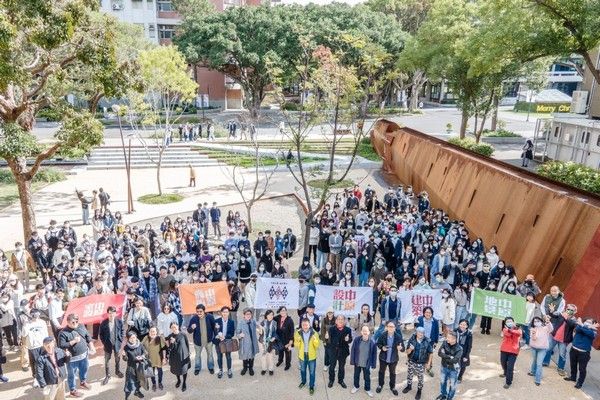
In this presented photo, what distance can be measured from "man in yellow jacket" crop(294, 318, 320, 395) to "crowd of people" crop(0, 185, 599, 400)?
1.0 inches

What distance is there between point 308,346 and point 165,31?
56.0m

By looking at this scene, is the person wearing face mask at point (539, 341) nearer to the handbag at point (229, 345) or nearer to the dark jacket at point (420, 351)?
the dark jacket at point (420, 351)

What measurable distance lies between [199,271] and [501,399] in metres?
6.81

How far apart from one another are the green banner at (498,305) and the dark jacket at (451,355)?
2.00 m

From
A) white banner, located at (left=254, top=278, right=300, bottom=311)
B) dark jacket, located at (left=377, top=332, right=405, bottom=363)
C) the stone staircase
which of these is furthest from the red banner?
the stone staircase

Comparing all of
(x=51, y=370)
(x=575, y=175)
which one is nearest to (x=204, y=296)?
(x=51, y=370)

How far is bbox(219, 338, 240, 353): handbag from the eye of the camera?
28.8 ft

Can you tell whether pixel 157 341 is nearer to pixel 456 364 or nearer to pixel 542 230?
pixel 456 364

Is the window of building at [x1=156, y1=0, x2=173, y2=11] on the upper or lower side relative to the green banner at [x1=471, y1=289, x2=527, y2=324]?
upper

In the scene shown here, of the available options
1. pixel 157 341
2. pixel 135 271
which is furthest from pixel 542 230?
pixel 135 271

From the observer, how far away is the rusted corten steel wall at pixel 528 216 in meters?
9.98

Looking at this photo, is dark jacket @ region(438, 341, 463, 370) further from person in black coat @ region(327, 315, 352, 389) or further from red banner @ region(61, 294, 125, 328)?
red banner @ region(61, 294, 125, 328)

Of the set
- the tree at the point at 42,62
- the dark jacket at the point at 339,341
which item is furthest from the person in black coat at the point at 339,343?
Answer: the tree at the point at 42,62

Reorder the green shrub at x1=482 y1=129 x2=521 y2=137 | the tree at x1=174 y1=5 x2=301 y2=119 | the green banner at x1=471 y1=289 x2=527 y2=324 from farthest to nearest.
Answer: the tree at x1=174 y1=5 x2=301 y2=119
the green shrub at x1=482 y1=129 x2=521 y2=137
the green banner at x1=471 y1=289 x2=527 y2=324
